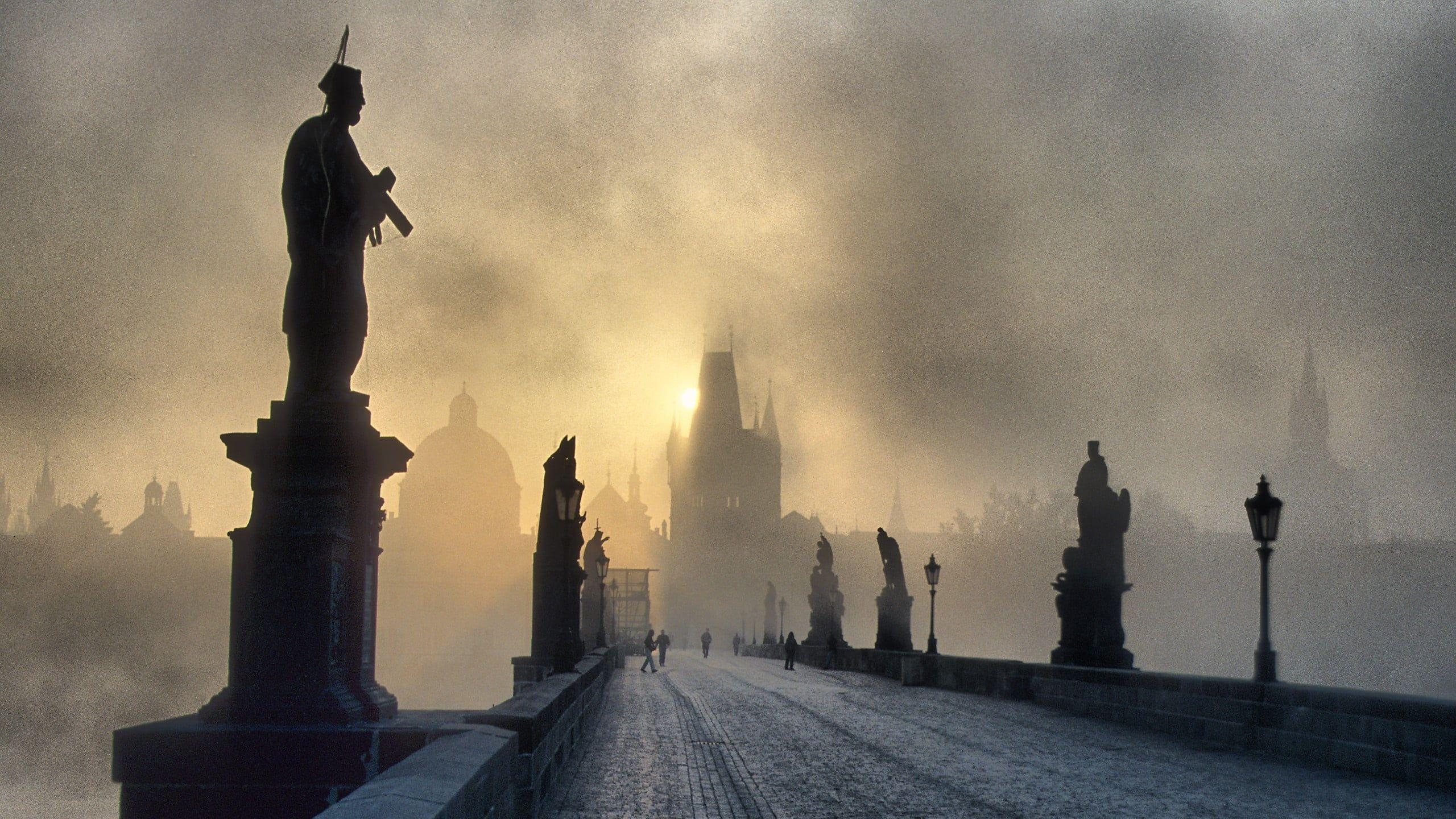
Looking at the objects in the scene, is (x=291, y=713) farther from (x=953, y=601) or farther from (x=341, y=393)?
(x=953, y=601)

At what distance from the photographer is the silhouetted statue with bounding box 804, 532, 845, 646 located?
182 ft

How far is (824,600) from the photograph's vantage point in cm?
5650

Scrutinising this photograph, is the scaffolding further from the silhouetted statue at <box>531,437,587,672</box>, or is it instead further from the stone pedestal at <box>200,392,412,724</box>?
the stone pedestal at <box>200,392,412,724</box>

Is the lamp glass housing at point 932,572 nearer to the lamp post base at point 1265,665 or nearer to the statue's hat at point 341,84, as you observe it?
the lamp post base at point 1265,665

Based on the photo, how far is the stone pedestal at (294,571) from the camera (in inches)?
377

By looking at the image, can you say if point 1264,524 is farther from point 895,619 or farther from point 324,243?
point 895,619

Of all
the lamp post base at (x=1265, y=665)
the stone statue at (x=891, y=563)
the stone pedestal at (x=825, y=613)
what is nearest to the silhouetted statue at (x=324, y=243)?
the lamp post base at (x=1265, y=665)

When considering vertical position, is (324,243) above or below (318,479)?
above

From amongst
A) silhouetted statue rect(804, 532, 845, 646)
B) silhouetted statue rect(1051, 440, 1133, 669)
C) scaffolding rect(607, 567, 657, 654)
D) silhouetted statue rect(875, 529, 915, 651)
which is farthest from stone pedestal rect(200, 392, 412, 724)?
scaffolding rect(607, 567, 657, 654)

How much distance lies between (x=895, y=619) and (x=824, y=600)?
11.6 metres

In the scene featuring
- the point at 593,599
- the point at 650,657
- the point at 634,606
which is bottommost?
the point at 634,606

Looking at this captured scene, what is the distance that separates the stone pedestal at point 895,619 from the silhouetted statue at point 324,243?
1417 inches

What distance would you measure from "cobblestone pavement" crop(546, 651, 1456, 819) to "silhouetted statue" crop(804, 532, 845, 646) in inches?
1296

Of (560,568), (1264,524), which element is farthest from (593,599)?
(1264,524)
